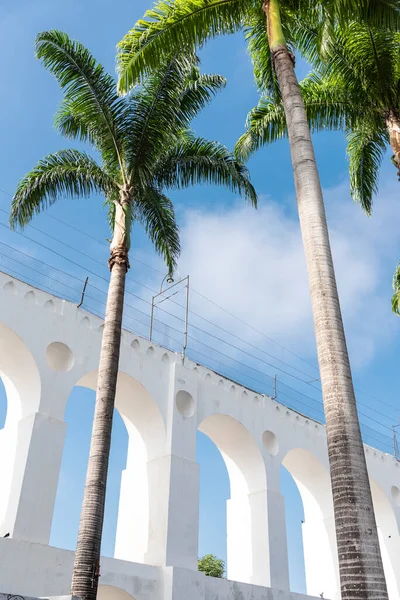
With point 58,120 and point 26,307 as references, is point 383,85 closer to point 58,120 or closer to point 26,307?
point 58,120

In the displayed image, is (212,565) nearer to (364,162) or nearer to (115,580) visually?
(115,580)

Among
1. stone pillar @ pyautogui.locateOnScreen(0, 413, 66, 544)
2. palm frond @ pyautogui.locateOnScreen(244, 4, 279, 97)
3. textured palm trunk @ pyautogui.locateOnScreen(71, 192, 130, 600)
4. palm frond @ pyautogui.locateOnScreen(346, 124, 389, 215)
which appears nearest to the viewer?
textured palm trunk @ pyautogui.locateOnScreen(71, 192, 130, 600)

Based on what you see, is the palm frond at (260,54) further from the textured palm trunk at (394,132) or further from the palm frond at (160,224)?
the palm frond at (160,224)

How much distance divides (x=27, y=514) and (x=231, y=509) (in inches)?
338

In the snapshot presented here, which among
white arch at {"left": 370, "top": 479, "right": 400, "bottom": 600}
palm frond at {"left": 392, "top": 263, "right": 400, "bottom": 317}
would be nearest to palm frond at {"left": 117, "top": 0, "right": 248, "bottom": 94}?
palm frond at {"left": 392, "top": 263, "right": 400, "bottom": 317}

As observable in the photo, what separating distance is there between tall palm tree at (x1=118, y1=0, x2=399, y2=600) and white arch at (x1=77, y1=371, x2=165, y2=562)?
27.8 ft

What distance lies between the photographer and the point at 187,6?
1057 cm

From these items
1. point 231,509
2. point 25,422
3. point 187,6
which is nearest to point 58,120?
point 187,6

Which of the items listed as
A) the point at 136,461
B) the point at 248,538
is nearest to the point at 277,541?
the point at 248,538

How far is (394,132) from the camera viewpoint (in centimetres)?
1298

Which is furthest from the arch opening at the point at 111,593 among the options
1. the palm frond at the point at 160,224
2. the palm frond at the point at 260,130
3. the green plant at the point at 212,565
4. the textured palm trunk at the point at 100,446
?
the green plant at the point at 212,565

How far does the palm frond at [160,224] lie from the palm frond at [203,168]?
528 mm

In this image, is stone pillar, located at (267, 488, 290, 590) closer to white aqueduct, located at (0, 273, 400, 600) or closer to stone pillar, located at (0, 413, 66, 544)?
white aqueduct, located at (0, 273, 400, 600)

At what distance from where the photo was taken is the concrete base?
1157 centimetres
